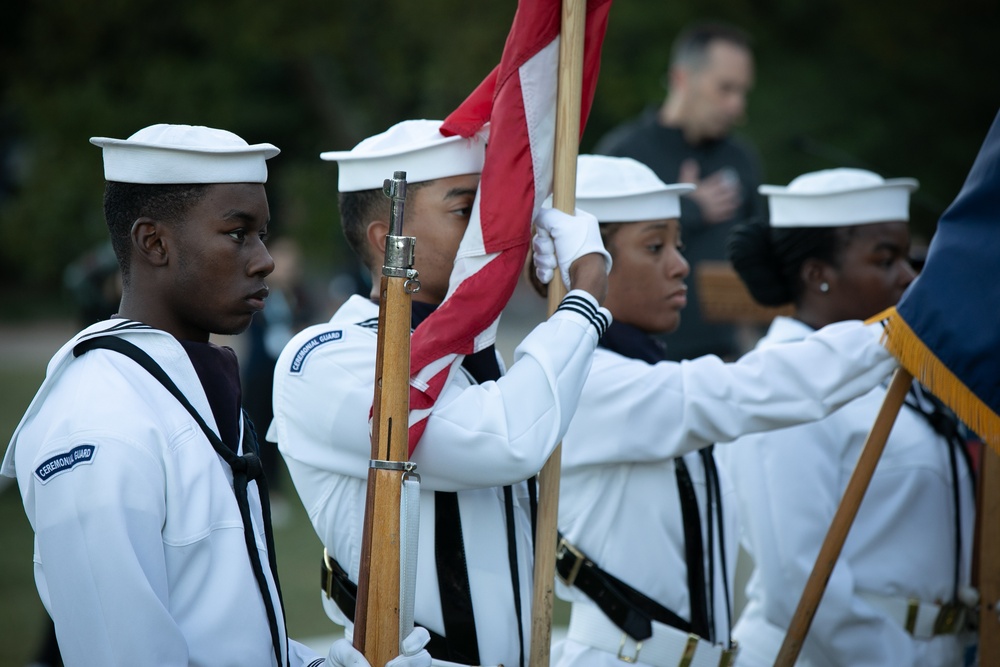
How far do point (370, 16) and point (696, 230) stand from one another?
1377 cm

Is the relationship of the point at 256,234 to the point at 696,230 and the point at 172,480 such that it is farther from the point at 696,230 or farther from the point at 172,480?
the point at 696,230

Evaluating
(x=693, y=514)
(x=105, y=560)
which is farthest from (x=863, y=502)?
(x=105, y=560)

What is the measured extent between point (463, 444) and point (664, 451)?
87 centimetres

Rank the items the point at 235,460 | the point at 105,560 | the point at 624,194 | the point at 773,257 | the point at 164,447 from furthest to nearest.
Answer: the point at 773,257
the point at 624,194
the point at 235,460
the point at 164,447
the point at 105,560

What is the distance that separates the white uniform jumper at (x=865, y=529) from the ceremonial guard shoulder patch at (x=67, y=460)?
7.10 ft

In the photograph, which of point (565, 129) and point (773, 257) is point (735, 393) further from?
point (773, 257)

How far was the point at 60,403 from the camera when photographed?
2396 millimetres

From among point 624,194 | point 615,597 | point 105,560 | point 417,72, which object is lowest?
point 615,597

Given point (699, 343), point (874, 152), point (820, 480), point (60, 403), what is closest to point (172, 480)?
point (60, 403)

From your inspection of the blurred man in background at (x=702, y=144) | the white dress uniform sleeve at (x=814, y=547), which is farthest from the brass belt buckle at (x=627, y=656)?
the blurred man in background at (x=702, y=144)

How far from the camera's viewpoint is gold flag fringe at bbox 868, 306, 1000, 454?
3.13 metres

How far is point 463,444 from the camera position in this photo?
265cm

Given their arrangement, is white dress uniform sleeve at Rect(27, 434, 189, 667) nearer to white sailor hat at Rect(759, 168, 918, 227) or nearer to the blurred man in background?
white sailor hat at Rect(759, 168, 918, 227)

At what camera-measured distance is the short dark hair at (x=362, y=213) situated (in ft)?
9.99
